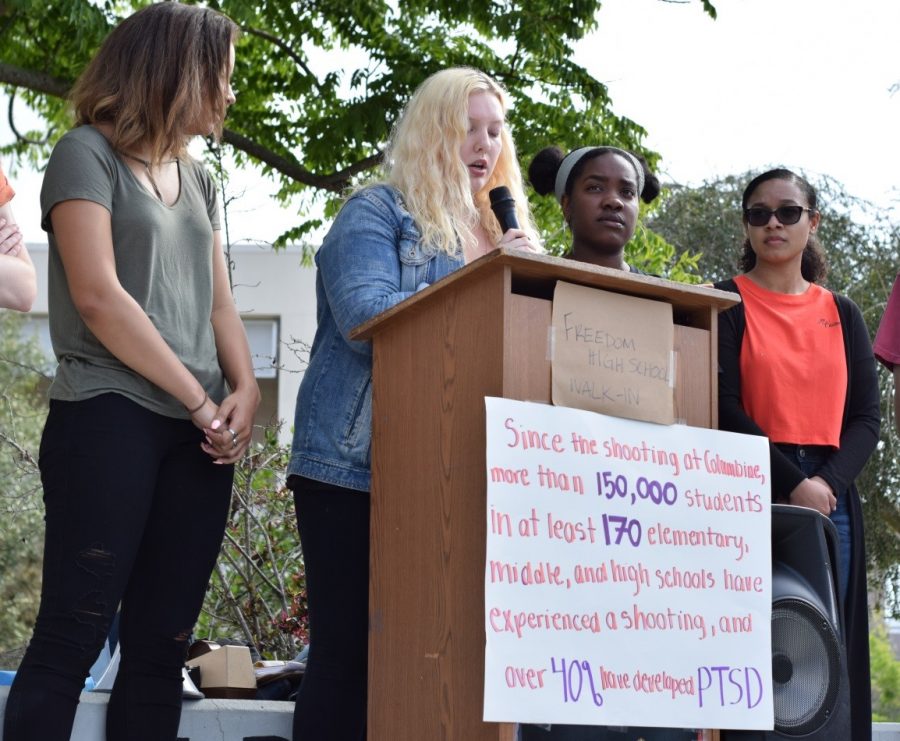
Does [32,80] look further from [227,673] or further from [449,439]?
[449,439]

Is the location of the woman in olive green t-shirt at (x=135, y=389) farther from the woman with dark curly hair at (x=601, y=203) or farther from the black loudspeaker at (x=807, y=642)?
the black loudspeaker at (x=807, y=642)

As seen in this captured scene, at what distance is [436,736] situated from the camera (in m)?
2.23

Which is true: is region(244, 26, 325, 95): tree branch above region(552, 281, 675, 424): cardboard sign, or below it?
above

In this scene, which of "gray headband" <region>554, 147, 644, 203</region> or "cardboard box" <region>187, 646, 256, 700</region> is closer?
"gray headband" <region>554, 147, 644, 203</region>

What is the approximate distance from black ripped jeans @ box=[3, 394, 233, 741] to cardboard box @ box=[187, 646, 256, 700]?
→ 0.93 m

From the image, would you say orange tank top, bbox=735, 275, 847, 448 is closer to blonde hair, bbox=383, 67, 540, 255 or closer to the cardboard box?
blonde hair, bbox=383, 67, 540, 255

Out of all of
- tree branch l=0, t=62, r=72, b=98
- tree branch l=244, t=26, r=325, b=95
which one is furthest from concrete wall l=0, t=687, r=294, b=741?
tree branch l=244, t=26, r=325, b=95

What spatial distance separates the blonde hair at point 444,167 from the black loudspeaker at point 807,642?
3.19ft

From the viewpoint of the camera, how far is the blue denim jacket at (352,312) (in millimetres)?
2686

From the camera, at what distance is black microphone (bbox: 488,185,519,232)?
9.25ft

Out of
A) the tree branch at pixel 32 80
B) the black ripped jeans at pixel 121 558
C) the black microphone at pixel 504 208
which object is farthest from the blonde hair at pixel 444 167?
the tree branch at pixel 32 80

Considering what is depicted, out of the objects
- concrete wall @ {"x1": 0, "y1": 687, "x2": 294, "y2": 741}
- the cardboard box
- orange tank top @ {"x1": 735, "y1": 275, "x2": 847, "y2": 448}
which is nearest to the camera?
concrete wall @ {"x1": 0, "y1": 687, "x2": 294, "y2": 741}

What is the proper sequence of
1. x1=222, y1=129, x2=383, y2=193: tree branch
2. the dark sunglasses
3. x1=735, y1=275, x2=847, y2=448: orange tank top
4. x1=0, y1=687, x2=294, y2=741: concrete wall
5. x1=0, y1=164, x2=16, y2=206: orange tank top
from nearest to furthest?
x1=0, y1=164, x2=16, y2=206: orange tank top, x1=0, y1=687, x2=294, y2=741: concrete wall, x1=735, y1=275, x2=847, y2=448: orange tank top, the dark sunglasses, x1=222, y1=129, x2=383, y2=193: tree branch

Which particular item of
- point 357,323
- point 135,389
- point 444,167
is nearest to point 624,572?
point 357,323
